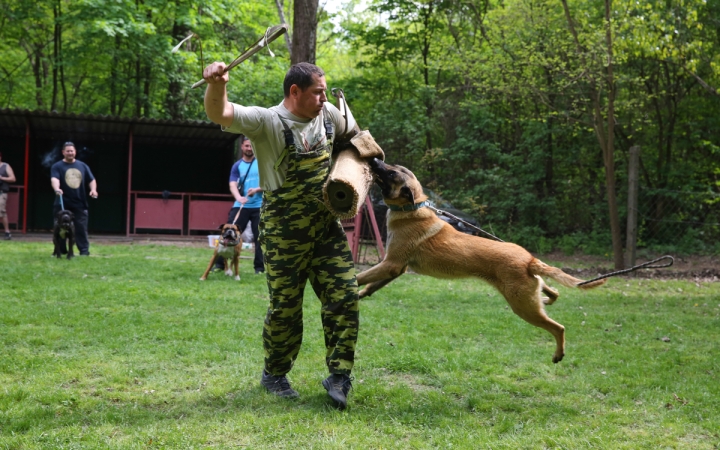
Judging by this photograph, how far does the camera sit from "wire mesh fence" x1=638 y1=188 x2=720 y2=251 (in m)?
14.3

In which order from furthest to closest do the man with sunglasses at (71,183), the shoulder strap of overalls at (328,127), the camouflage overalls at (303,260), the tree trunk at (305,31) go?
the man with sunglasses at (71,183) → the tree trunk at (305,31) → the shoulder strap of overalls at (328,127) → the camouflage overalls at (303,260)

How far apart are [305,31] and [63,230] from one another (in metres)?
5.43

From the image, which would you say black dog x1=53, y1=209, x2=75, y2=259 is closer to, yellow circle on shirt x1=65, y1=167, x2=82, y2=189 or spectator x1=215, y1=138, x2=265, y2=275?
yellow circle on shirt x1=65, y1=167, x2=82, y2=189

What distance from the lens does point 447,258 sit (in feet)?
14.0

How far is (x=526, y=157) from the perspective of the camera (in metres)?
18.1

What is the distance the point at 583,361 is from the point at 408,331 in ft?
5.55

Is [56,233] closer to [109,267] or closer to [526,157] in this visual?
[109,267]

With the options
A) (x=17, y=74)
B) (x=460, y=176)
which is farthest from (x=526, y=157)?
(x=17, y=74)

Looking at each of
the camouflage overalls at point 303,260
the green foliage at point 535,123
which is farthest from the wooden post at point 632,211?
the camouflage overalls at point 303,260

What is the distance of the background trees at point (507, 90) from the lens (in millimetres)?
13625

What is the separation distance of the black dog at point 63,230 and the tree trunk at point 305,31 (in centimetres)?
492

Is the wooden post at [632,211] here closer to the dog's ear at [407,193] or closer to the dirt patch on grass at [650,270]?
the dirt patch on grass at [650,270]

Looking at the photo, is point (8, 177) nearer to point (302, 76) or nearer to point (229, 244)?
point (229, 244)

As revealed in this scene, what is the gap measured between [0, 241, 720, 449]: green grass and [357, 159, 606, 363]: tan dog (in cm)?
70
